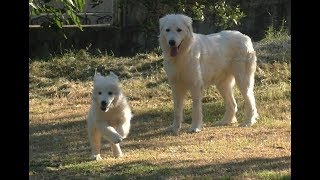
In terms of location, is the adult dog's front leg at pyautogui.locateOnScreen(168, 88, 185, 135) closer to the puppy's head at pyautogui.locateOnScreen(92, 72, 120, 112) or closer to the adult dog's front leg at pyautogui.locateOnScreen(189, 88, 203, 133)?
the adult dog's front leg at pyautogui.locateOnScreen(189, 88, 203, 133)

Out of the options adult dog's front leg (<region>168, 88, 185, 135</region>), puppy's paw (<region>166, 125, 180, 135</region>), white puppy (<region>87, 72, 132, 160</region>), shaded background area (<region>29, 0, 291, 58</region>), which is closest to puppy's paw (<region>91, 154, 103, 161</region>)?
white puppy (<region>87, 72, 132, 160</region>)

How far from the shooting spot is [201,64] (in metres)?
9.49

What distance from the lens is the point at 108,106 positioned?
23.0 ft

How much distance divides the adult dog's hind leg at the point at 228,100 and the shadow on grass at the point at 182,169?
318cm

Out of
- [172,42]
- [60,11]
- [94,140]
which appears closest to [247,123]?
[172,42]

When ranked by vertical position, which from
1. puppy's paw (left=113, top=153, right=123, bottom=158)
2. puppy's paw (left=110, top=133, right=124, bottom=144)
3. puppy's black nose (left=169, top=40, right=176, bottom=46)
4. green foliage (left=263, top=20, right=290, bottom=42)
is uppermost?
puppy's black nose (left=169, top=40, right=176, bottom=46)

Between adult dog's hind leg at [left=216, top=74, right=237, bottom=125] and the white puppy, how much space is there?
312cm

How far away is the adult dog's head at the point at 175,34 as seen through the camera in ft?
29.3

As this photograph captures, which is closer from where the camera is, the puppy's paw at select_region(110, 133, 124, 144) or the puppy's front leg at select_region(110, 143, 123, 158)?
the puppy's paw at select_region(110, 133, 124, 144)

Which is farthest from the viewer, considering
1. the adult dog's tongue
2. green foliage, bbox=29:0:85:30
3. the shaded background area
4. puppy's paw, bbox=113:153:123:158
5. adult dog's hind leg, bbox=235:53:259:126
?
the shaded background area

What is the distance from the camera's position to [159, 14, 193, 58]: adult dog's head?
8945 mm

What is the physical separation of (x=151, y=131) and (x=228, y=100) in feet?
4.76
